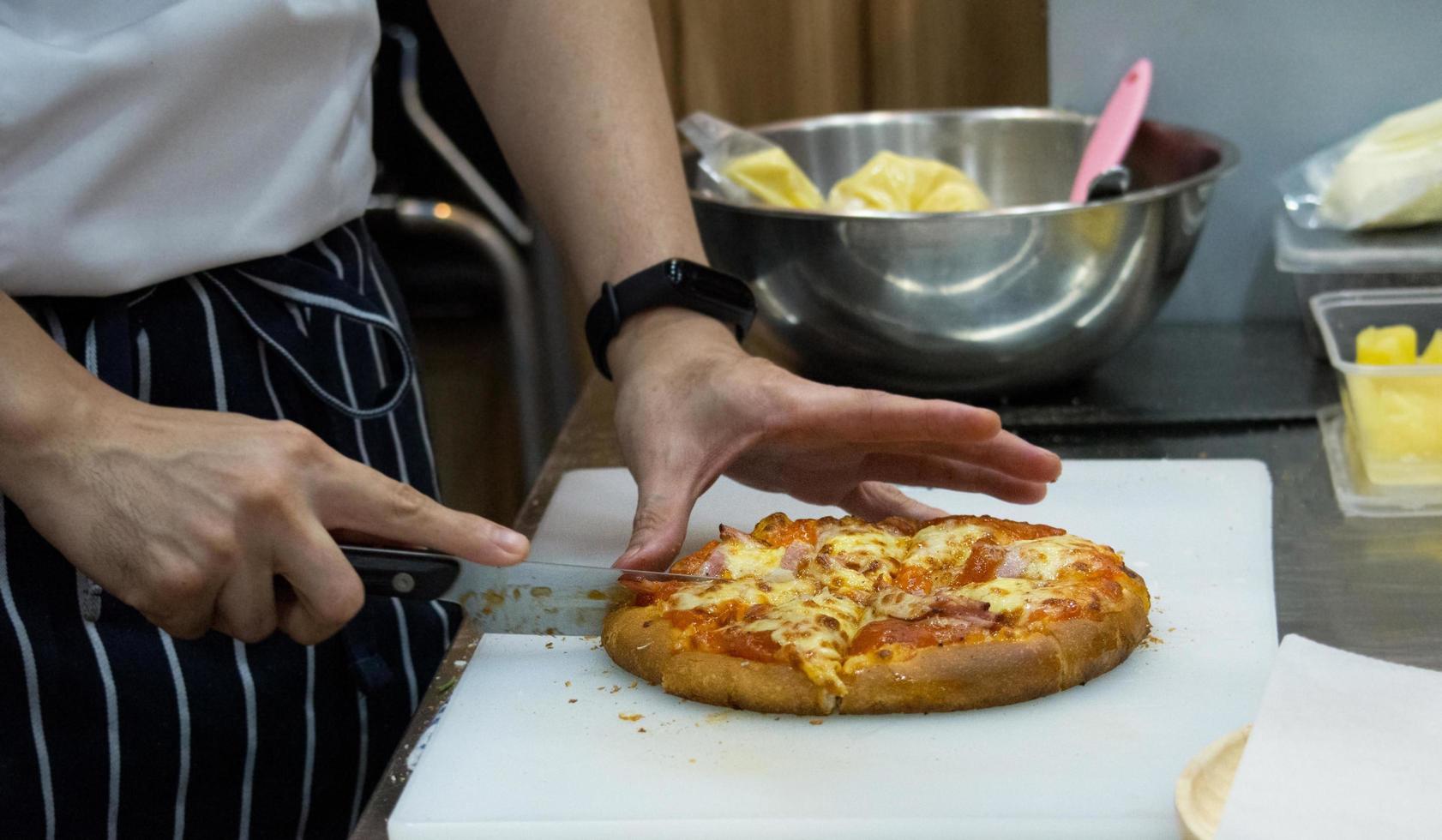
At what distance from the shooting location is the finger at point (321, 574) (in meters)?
0.87

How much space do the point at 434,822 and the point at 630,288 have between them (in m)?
0.57

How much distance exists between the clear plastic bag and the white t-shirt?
1035 millimetres

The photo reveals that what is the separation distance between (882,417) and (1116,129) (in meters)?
0.75

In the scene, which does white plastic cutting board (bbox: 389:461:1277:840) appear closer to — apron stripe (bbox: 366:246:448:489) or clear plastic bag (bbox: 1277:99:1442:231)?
apron stripe (bbox: 366:246:448:489)

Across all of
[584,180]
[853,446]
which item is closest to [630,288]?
[584,180]

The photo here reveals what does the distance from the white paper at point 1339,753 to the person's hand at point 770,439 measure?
11.3 inches

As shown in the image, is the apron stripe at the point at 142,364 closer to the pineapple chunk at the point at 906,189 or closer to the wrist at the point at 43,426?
the wrist at the point at 43,426

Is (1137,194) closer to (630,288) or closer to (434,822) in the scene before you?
(630,288)

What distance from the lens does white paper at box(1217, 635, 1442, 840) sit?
70cm

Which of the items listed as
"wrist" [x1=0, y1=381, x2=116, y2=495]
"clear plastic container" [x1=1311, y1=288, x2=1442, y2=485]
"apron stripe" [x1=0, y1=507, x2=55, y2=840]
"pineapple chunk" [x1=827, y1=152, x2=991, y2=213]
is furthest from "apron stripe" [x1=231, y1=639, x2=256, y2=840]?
"clear plastic container" [x1=1311, y1=288, x2=1442, y2=485]

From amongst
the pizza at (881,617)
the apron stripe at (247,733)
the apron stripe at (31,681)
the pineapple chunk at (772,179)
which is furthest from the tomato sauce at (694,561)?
the pineapple chunk at (772,179)

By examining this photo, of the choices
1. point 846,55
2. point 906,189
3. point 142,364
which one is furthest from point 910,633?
point 846,55

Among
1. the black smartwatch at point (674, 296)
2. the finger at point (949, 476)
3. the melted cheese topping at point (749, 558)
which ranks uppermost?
the black smartwatch at point (674, 296)

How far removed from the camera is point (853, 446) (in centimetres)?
116
